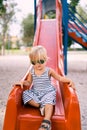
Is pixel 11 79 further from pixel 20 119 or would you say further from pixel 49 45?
pixel 20 119

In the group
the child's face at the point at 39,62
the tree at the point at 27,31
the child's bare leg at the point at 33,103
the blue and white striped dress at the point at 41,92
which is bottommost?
the tree at the point at 27,31

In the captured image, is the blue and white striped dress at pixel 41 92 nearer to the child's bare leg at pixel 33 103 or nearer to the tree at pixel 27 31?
the child's bare leg at pixel 33 103

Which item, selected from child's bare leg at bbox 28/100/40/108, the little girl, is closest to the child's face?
the little girl

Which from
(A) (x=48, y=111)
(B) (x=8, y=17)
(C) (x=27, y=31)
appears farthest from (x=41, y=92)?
(C) (x=27, y=31)

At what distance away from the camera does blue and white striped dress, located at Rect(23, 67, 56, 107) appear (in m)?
3.33

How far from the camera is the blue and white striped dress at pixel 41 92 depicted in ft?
10.9

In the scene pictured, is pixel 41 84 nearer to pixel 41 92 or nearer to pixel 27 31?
pixel 41 92

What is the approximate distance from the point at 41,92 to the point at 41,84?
0.28ft

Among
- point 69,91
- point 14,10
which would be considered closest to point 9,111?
point 69,91

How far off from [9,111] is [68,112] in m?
0.52

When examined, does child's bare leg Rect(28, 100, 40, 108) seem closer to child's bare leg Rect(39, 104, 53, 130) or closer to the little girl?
the little girl

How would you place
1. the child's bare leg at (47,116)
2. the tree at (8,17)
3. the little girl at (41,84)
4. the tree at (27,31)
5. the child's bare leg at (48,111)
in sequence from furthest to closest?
the tree at (27,31) → the tree at (8,17) → the little girl at (41,84) → the child's bare leg at (48,111) → the child's bare leg at (47,116)

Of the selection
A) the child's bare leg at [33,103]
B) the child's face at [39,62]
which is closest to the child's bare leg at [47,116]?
the child's bare leg at [33,103]

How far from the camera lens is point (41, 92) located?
134 inches
